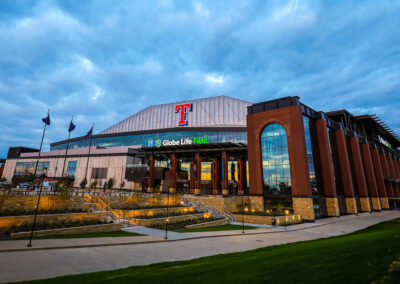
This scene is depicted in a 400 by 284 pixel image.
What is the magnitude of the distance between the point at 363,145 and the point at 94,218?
7577cm

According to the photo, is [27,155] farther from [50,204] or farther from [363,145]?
[363,145]

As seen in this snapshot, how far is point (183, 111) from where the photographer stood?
8694 centimetres

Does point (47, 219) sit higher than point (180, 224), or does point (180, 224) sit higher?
point (47, 219)

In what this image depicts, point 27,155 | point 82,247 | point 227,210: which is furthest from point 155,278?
point 27,155

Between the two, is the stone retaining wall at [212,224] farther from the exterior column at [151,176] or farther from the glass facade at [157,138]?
the glass facade at [157,138]

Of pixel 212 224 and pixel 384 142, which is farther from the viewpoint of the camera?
pixel 384 142

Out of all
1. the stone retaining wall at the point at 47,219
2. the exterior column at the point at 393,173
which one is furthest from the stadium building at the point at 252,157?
the stone retaining wall at the point at 47,219

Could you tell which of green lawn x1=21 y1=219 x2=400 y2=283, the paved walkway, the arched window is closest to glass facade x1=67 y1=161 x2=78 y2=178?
the arched window

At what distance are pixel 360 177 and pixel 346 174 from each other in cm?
1096

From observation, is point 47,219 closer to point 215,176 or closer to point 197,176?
point 197,176

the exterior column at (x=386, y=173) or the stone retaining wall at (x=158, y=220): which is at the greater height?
the exterior column at (x=386, y=173)

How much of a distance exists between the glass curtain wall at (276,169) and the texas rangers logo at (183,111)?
144ft

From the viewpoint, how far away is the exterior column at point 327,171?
44.3 m

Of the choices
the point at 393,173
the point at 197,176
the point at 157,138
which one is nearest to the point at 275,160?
the point at 197,176
